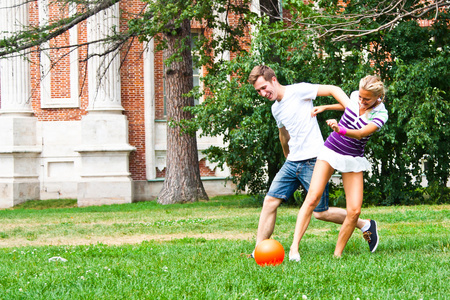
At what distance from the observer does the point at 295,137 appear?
677cm

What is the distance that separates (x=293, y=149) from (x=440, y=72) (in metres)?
9.56

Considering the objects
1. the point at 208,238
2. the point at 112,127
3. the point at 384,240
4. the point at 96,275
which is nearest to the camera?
the point at 96,275

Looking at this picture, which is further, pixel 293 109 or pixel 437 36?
pixel 437 36

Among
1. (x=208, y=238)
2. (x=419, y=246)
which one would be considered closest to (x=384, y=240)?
(x=419, y=246)

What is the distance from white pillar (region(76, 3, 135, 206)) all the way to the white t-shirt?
1538 centimetres

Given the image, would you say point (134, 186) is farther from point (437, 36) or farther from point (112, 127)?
point (437, 36)

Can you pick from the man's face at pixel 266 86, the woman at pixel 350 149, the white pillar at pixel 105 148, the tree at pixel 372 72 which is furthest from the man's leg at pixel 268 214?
the white pillar at pixel 105 148

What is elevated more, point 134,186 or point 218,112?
point 218,112

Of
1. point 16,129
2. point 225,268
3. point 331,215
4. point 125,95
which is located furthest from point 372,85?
point 16,129

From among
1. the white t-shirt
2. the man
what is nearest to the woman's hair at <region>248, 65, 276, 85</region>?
the man

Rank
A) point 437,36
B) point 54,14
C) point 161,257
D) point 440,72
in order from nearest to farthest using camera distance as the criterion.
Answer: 1. point 161,257
2. point 440,72
3. point 437,36
4. point 54,14

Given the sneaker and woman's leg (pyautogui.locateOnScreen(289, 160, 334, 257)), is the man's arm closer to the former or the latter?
woman's leg (pyautogui.locateOnScreen(289, 160, 334, 257))

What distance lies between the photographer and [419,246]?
756cm

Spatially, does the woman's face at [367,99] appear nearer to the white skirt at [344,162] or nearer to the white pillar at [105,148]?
the white skirt at [344,162]
